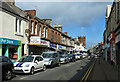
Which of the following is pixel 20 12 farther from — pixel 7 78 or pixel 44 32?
pixel 7 78

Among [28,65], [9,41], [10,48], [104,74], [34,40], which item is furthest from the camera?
[34,40]

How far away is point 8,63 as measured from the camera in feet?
32.6

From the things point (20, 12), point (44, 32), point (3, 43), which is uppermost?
point (20, 12)

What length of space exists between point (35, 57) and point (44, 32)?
616 inches

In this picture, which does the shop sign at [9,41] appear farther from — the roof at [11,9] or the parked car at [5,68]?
the parked car at [5,68]

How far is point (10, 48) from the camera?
1808 centimetres

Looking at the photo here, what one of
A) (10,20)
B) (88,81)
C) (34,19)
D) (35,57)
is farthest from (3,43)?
(88,81)

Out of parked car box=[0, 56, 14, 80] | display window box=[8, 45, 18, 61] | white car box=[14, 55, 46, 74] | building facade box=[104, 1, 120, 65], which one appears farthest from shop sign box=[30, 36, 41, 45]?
parked car box=[0, 56, 14, 80]

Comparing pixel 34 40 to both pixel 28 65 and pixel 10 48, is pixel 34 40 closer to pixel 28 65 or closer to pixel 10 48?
pixel 10 48

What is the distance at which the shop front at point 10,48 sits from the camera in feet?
53.5

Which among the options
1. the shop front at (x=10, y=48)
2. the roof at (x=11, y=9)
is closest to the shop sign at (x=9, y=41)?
the shop front at (x=10, y=48)

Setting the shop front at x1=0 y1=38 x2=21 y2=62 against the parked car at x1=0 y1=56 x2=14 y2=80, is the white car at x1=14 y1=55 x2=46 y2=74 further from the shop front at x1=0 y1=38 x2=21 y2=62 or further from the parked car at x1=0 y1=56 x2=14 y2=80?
the shop front at x1=0 y1=38 x2=21 y2=62

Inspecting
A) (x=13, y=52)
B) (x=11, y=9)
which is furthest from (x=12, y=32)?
(x=11, y=9)

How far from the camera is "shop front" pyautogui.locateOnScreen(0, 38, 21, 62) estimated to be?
16312mm
